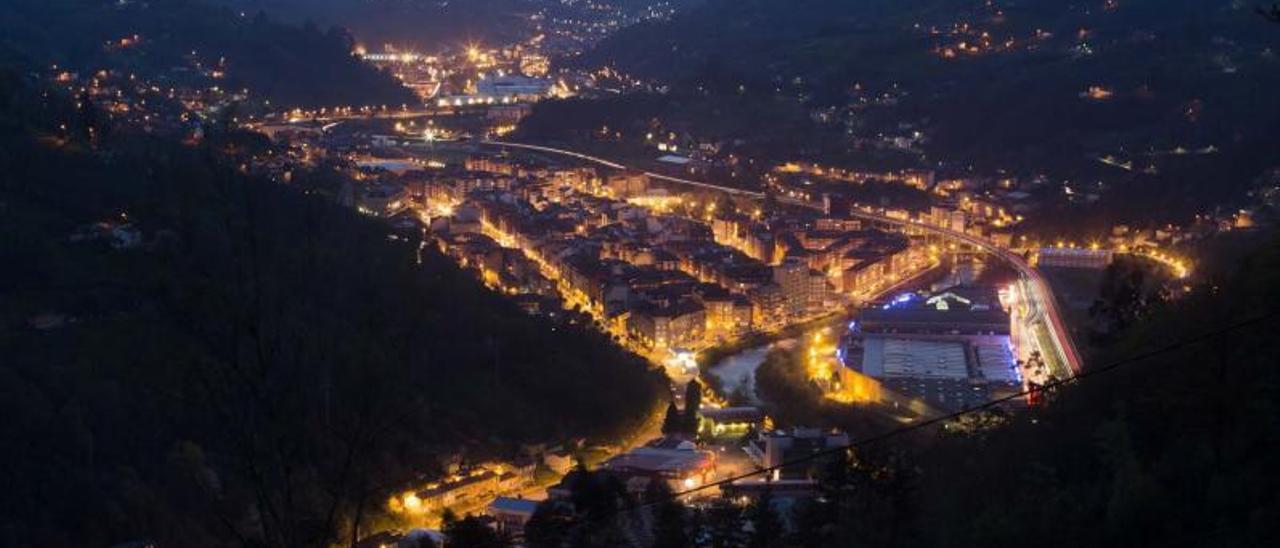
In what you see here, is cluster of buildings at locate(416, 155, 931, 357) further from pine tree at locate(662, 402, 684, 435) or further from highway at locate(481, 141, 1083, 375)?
pine tree at locate(662, 402, 684, 435)

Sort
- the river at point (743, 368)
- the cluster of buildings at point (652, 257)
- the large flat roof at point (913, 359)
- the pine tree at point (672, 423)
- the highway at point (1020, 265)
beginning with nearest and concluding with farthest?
the pine tree at point (672, 423) → the large flat roof at point (913, 359) → the highway at point (1020, 265) → the river at point (743, 368) → the cluster of buildings at point (652, 257)

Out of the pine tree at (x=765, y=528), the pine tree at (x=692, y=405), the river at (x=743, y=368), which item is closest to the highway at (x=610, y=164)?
the river at (x=743, y=368)

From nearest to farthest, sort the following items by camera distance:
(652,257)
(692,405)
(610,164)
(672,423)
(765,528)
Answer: (765,528) < (672,423) < (692,405) < (652,257) < (610,164)

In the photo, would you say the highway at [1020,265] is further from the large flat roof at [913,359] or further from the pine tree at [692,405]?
the pine tree at [692,405]

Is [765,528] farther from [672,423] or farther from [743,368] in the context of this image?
[743,368]

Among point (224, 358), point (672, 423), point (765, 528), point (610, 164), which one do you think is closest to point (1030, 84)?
point (610, 164)

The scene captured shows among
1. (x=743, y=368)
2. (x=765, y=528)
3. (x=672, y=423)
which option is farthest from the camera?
(x=743, y=368)
